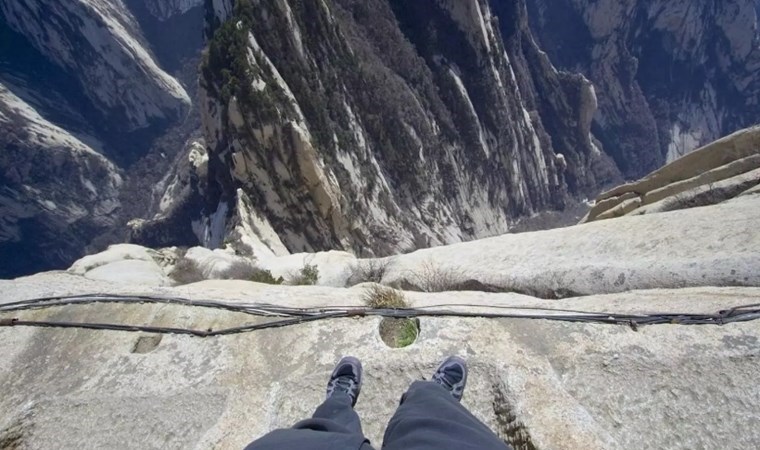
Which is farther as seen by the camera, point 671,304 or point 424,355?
point 671,304

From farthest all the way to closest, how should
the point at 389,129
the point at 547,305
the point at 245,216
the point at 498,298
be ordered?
1. the point at 389,129
2. the point at 245,216
3. the point at 498,298
4. the point at 547,305

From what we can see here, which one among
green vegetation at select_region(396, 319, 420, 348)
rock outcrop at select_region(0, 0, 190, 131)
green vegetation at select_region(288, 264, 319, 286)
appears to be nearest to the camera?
green vegetation at select_region(396, 319, 420, 348)

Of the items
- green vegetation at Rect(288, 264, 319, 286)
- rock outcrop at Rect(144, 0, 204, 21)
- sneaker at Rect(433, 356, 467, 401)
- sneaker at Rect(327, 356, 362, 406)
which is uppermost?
rock outcrop at Rect(144, 0, 204, 21)

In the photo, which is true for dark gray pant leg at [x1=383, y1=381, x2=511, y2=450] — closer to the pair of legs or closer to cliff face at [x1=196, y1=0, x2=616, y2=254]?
the pair of legs

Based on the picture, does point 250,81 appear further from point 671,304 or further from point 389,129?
point 671,304

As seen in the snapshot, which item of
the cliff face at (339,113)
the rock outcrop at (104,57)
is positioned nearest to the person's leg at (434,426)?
the cliff face at (339,113)

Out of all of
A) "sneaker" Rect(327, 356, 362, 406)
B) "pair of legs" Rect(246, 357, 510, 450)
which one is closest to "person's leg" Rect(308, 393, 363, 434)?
"pair of legs" Rect(246, 357, 510, 450)

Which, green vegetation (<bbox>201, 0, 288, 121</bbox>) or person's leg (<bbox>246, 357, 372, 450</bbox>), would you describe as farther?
green vegetation (<bbox>201, 0, 288, 121</bbox>)

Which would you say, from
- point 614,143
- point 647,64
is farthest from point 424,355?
point 647,64
